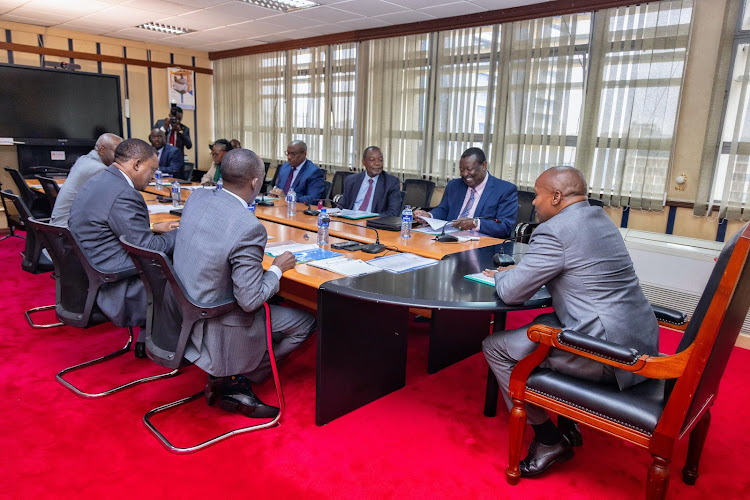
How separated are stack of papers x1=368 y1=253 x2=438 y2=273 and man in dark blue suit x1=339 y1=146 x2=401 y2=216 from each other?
1.91 metres

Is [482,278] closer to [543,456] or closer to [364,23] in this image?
[543,456]

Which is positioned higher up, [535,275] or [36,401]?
[535,275]

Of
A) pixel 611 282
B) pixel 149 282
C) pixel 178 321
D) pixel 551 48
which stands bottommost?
pixel 178 321

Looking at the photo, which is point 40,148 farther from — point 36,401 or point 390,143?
point 36,401

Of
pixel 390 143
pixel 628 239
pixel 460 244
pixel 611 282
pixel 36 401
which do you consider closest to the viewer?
pixel 611 282

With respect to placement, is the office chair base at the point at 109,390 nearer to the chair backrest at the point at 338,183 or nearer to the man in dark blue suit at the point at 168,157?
the chair backrest at the point at 338,183

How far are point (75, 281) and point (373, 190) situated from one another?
8.87 feet

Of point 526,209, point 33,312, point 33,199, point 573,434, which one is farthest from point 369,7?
point 573,434

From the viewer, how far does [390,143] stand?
6328 mm

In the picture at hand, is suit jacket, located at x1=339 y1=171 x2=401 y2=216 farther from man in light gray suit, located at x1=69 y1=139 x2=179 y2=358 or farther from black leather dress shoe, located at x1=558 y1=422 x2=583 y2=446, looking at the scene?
black leather dress shoe, located at x1=558 y1=422 x2=583 y2=446

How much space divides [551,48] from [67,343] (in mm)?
4730

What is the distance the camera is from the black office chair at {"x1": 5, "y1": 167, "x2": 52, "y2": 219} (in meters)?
4.84

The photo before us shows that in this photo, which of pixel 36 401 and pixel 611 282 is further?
pixel 36 401

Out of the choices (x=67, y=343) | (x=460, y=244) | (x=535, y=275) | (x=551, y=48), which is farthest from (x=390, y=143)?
(x=535, y=275)
